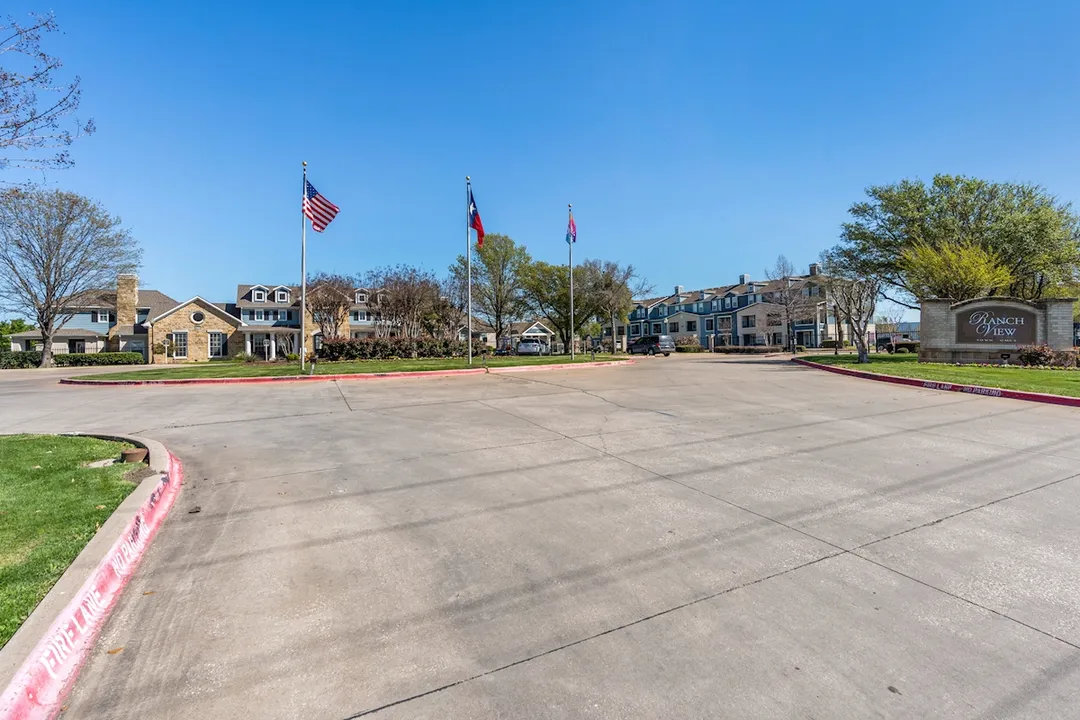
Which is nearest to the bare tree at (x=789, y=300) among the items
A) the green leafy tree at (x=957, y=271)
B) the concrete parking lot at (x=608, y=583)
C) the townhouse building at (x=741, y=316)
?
the townhouse building at (x=741, y=316)

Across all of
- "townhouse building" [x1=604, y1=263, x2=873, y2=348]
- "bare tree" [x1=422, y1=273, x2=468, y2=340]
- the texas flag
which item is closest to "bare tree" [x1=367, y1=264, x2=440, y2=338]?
"bare tree" [x1=422, y1=273, x2=468, y2=340]

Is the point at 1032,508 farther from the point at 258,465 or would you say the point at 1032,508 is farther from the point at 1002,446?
the point at 258,465

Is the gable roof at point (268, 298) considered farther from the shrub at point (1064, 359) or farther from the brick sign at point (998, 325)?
the shrub at point (1064, 359)

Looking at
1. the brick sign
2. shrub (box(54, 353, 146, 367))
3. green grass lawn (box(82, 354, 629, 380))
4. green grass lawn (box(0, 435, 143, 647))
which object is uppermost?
the brick sign

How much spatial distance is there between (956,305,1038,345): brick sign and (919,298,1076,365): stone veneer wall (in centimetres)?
17

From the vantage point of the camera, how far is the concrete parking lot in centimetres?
240

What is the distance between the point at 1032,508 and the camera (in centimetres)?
470

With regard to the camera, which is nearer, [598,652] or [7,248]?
[598,652]

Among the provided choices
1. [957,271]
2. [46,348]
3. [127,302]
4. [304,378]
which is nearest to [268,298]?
[127,302]

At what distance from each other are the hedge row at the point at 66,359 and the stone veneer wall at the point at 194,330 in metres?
3.43

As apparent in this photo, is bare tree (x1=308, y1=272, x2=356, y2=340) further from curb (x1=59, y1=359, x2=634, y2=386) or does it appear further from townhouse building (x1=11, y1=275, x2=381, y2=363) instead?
curb (x1=59, y1=359, x2=634, y2=386)

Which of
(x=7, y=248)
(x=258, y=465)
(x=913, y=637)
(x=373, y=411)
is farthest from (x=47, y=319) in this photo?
(x=913, y=637)

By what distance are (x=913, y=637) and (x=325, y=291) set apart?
3680 cm

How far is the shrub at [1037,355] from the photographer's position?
20859 mm
